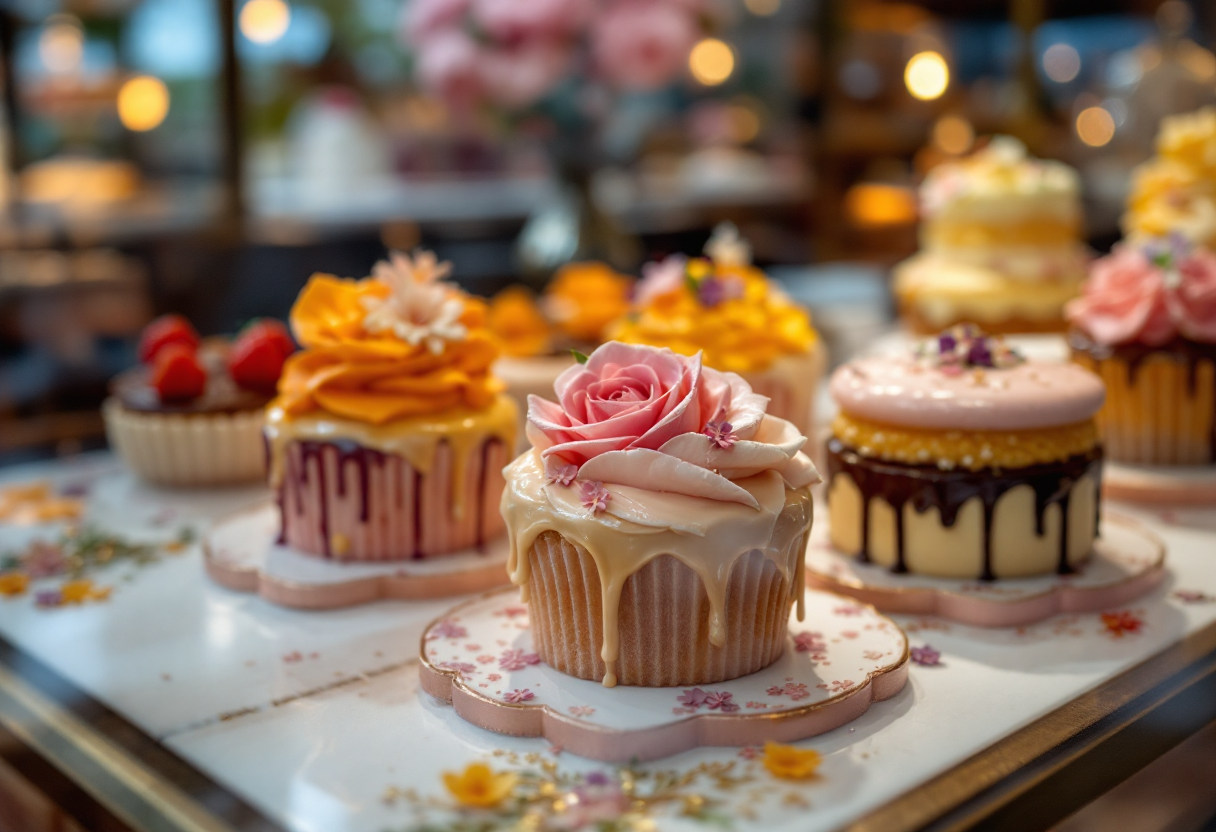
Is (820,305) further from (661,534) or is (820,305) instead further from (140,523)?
(661,534)

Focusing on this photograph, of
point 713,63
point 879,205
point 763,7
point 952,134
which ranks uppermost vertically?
point 763,7

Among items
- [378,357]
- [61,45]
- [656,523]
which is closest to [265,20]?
[61,45]

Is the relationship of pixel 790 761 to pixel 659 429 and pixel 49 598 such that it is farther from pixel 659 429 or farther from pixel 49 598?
pixel 49 598

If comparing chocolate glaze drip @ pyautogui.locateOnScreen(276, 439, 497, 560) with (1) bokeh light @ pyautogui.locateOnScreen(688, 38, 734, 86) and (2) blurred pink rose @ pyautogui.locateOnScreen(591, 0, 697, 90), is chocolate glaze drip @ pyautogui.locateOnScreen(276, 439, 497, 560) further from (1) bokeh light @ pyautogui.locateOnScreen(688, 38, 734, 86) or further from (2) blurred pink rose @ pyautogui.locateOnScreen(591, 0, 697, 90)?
(1) bokeh light @ pyautogui.locateOnScreen(688, 38, 734, 86)

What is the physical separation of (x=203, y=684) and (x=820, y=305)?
3287 millimetres

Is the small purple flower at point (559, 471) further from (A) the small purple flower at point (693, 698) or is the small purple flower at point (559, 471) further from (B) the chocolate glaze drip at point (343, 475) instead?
(B) the chocolate glaze drip at point (343, 475)

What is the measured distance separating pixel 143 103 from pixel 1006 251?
3.19m

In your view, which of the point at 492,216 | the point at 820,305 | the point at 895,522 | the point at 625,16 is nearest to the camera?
the point at 895,522

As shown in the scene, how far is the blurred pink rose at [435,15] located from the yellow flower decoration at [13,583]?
7.04ft

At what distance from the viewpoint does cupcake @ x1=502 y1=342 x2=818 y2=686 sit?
5.17ft

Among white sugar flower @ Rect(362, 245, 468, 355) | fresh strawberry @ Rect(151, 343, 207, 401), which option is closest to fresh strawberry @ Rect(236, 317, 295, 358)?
fresh strawberry @ Rect(151, 343, 207, 401)

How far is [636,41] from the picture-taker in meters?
3.57

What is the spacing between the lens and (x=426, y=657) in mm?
1719

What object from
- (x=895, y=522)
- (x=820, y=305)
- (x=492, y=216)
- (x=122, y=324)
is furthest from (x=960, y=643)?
(x=492, y=216)
